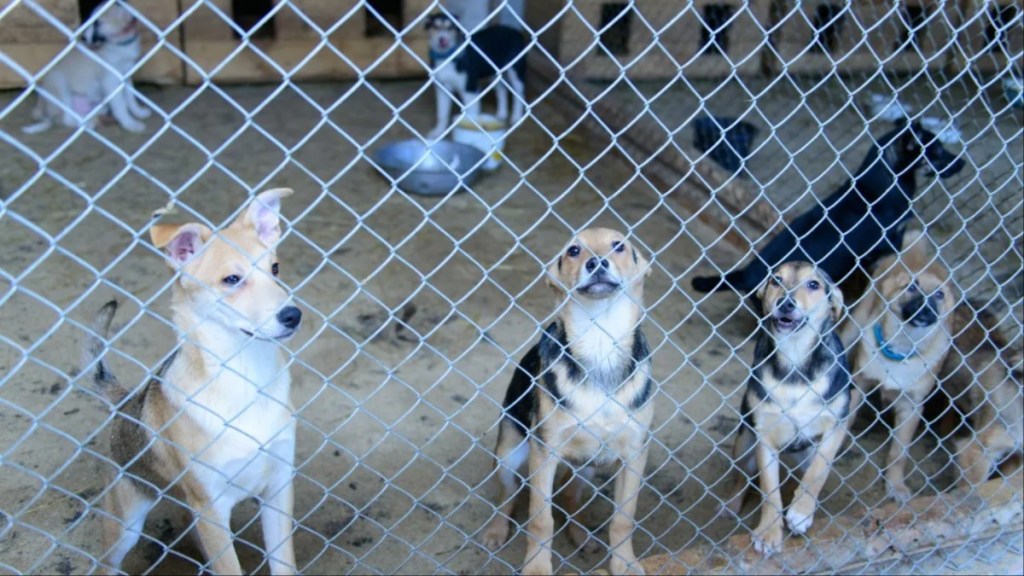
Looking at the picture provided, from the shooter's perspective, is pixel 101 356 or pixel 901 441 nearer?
pixel 101 356

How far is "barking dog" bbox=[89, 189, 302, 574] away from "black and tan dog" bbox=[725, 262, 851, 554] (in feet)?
5.49

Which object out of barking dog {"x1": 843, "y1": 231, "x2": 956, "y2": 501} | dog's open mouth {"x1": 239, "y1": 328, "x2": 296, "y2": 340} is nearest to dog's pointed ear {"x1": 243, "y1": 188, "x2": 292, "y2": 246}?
dog's open mouth {"x1": 239, "y1": 328, "x2": 296, "y2": 340}

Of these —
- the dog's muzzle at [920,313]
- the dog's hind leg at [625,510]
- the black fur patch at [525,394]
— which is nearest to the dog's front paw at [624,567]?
the dog's hind leg at [625,510]

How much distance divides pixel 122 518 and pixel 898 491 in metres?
2.96

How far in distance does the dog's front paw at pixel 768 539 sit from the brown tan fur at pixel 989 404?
2.81ft

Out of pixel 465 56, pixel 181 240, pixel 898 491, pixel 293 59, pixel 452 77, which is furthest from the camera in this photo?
pixel 293 59

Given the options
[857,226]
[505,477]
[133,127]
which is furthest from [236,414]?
[133,127]

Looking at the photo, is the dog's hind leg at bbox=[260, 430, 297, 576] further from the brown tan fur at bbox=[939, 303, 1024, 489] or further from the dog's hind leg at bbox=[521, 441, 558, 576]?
the brown tan fur at bbox=[939, 303, 1024, 489]

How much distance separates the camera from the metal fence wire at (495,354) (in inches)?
110

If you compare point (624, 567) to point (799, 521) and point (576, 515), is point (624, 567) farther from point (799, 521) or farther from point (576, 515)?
point (799, 521)

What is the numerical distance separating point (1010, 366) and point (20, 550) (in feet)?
12.7

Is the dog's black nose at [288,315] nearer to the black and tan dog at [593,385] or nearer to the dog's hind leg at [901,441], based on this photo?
the black and tan dog at [593,385]

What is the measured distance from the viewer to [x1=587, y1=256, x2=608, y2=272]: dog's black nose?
3.05 m

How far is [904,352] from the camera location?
4.00m
